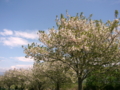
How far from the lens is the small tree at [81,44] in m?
11.3

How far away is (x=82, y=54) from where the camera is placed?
11.9m

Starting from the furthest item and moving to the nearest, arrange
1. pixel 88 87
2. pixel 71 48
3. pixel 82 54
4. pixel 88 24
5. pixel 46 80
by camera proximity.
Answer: pixel 88 87 → pixel 46 80 → pixel 88 24 → pixel 82 54 → pixel 71 48

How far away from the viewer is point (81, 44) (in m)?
11.1

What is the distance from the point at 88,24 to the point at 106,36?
3058 mm

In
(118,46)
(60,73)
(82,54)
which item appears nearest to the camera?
(82,54)

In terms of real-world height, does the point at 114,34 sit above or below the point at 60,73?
above

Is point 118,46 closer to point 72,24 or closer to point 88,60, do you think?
point 88,60

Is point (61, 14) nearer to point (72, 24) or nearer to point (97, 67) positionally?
point (72, 24)

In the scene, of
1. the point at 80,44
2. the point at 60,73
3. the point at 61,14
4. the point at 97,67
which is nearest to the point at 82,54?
the point at 80,44

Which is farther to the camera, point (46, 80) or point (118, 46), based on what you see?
point (46, 80)

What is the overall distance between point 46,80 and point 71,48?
20.4 m

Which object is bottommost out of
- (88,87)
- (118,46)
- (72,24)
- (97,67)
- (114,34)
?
(88,87)

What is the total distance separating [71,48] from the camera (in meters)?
10.8

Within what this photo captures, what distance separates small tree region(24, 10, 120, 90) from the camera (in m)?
11.3
